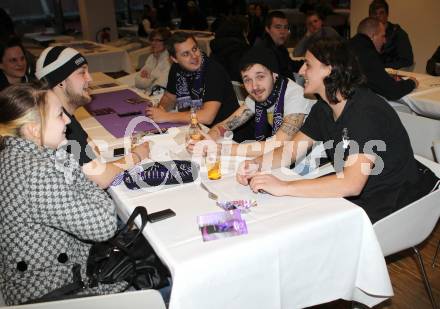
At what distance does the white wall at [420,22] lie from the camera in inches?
224

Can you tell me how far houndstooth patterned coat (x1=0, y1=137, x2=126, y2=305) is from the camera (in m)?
1.38

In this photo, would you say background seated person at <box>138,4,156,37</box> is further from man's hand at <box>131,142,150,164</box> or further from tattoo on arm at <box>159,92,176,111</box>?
man's hand at <box>131,142,150,164</box>

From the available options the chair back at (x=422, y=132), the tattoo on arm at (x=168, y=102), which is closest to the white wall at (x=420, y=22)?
the chair back at (x=422, y=132)

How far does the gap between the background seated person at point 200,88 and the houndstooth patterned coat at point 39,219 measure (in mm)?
1417

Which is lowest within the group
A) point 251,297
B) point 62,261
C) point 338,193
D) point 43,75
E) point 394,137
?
point 251,297

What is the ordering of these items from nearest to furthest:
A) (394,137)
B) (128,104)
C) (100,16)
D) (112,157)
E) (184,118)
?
Result: (394,137) → (112,157) → (184,118) → (128,104) → (100,16)

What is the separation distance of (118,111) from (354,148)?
6.34ft

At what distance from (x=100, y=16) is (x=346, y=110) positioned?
9091 millimetres

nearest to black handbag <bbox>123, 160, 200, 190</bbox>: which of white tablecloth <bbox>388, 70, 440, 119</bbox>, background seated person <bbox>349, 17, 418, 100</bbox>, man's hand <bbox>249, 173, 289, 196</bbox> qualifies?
man's hand <bbox>249, 173, 289, 196</bbox>

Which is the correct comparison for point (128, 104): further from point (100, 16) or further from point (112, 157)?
point (100, 16)

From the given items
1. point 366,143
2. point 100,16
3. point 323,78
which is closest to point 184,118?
point 323,78

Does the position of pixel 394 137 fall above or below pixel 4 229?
above

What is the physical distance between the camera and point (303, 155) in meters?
2.28

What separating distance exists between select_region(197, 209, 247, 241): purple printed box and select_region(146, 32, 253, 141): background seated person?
1.36 m
